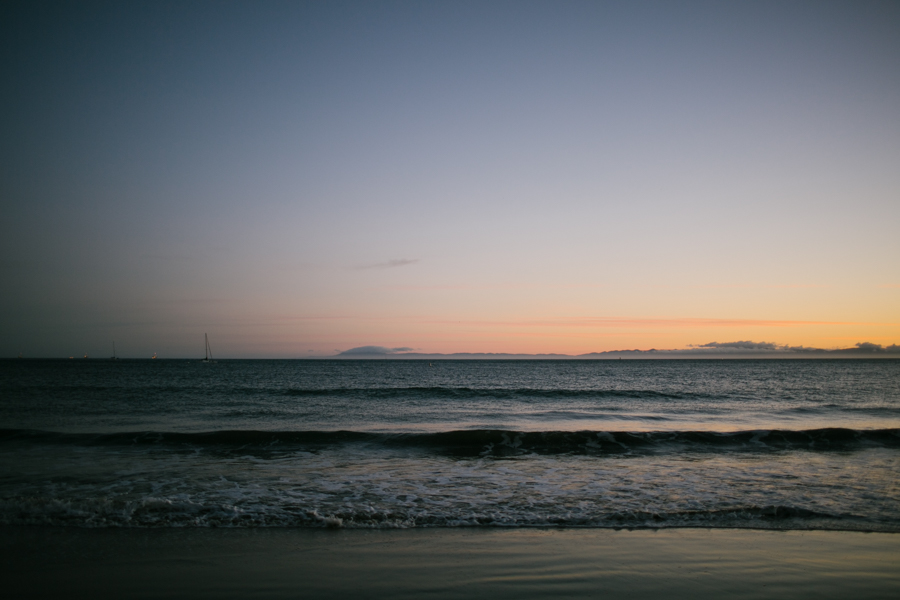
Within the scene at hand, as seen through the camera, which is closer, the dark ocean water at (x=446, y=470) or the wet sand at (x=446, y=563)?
the wet sand at (x=446, y=563)

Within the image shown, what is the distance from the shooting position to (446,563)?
5559 mm

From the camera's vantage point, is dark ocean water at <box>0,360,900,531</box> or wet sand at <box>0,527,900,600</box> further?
dark ocean water at <box>0,360,900,531</box>

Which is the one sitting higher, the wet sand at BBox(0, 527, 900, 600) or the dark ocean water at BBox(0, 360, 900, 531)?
the wet sand at BBox(0, 527, 900, 600)

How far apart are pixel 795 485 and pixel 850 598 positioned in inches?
216

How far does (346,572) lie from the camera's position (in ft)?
17.3

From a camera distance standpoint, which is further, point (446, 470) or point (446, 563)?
point (446, 470)

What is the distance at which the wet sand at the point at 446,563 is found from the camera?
4848mm

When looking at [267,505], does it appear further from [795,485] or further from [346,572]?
[795,485]

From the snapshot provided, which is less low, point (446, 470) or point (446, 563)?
point (446, 563)

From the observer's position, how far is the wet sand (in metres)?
4.85

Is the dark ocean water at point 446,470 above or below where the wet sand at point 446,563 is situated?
below

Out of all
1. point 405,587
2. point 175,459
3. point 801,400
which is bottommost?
point 801,400

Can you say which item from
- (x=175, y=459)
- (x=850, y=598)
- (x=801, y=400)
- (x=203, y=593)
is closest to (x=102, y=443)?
(x=175, y=459)

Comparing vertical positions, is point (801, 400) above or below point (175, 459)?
below
